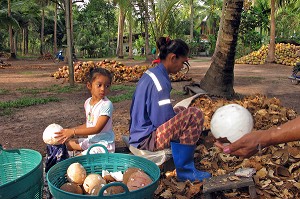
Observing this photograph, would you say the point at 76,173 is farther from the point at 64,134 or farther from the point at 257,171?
the point at 257,171

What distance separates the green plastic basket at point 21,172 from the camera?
1860 millimetres

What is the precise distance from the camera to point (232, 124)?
86.7 inches

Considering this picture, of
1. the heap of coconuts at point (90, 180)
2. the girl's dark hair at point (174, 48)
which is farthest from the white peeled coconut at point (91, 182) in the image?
the girl's dark hair at point (174, 48)

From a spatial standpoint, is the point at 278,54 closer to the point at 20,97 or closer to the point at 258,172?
the point at 20,97

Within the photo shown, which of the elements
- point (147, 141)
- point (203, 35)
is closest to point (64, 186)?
point (147, 141)

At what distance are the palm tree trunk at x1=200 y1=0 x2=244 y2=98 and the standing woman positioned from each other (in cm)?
329

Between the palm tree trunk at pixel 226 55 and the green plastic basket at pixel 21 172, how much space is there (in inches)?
180

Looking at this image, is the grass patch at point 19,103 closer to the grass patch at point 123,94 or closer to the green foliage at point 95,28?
the grass patch at point 123,94

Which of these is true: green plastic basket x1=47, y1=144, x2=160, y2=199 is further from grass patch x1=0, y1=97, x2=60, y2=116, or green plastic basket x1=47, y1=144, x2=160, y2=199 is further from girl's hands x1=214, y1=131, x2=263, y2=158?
grass patch x1=0, y1=97, x2=60, y2=116

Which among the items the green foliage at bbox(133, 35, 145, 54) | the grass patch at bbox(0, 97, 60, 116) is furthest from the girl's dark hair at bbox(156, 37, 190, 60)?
the green foliage at bbox(133, 35, 145, 54)

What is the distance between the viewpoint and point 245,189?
2.75 m

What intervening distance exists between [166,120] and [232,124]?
87 centimetres

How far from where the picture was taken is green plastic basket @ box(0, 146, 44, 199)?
1.86 m

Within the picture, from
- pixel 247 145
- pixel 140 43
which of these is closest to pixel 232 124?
pixel 247 145
